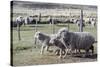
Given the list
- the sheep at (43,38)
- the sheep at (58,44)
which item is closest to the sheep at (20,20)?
the sheep at (43,38)

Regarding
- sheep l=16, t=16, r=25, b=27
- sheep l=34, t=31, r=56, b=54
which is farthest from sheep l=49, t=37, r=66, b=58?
sheep l=16, t=16, r=25, b=27

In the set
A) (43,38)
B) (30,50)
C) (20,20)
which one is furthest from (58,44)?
(20,20)

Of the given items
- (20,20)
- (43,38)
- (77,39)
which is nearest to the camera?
(20,20)

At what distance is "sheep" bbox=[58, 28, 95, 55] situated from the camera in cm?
248

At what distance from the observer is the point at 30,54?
231 cm

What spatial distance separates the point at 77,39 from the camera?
2555mm

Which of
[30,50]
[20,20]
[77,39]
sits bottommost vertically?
[30,50]

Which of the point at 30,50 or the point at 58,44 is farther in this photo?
the point at 58,44

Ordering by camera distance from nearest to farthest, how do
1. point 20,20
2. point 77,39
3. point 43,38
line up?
point 20,20 < point 43,38 < point 77,39

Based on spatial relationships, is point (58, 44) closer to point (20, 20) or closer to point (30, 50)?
point (30, 50)

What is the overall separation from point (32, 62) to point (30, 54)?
0.10 metres

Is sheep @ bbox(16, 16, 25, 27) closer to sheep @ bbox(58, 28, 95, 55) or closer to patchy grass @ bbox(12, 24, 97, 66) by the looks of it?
patchy grass @ bbox(12, 24, 97, 66)

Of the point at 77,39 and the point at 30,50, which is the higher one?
the point at 77,39
